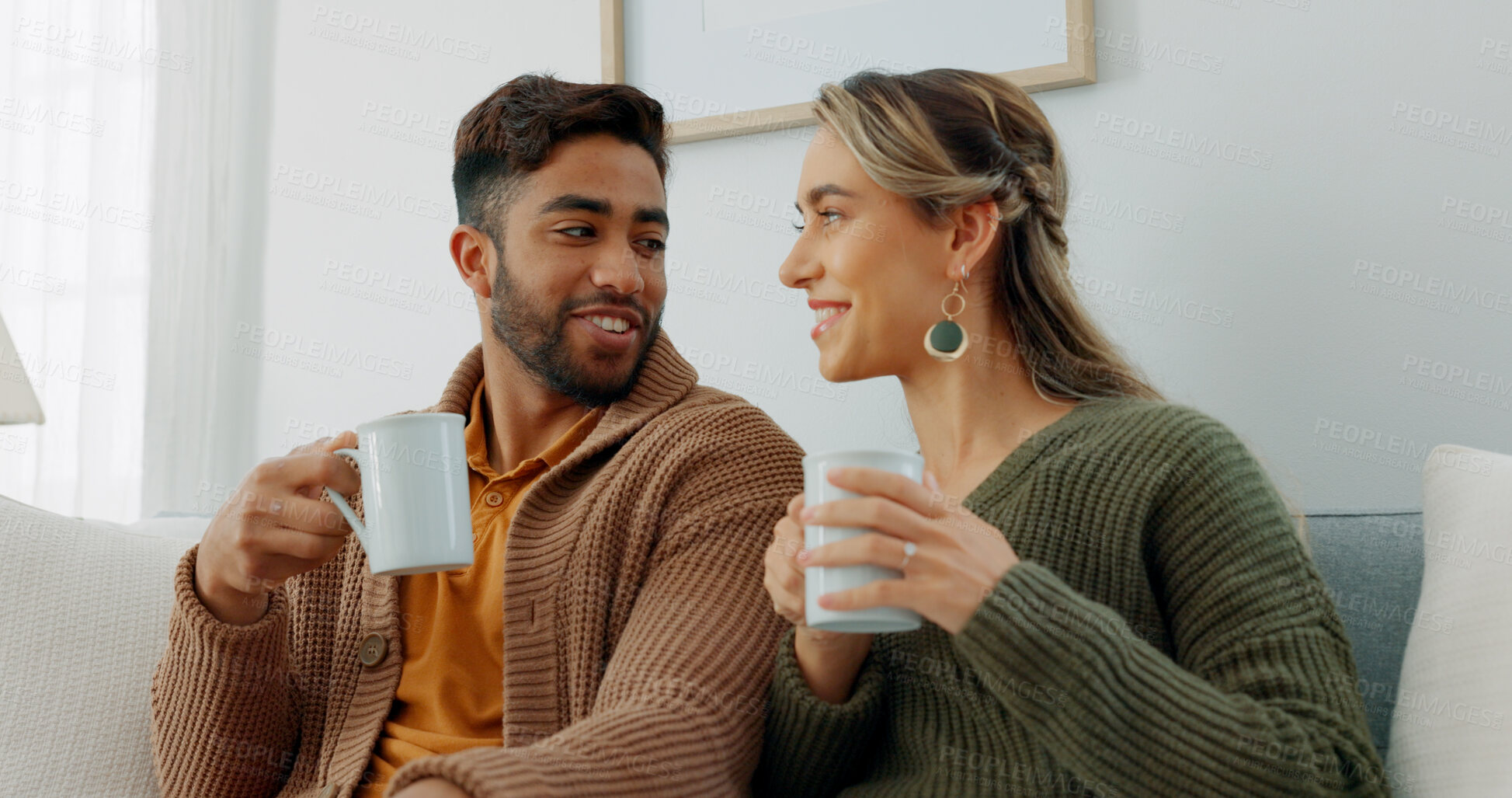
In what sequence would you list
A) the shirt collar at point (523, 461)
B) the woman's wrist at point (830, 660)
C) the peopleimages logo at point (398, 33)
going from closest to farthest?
the woman's wrist at point (830, 660), the shirt collar at point (523, 461), the peopleimages logo at point (398, 33)

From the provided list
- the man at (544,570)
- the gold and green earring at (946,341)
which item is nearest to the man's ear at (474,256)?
the man at (544,570)

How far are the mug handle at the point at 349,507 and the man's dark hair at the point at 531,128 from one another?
18.8 inches

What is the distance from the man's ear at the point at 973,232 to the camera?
1.28 m

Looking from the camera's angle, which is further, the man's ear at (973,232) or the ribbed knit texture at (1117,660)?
the man's ear at (973,232)

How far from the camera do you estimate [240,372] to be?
221 cm

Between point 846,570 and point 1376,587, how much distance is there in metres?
0.67

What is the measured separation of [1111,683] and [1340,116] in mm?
821

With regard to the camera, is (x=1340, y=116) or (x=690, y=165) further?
(x=690, y=165)

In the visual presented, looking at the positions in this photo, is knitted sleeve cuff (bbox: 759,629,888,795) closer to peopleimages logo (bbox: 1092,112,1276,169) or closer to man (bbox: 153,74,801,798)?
man (bbox: 153,74,801,798)

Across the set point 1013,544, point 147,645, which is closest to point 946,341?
point 1013,544

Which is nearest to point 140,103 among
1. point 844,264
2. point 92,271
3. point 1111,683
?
point 92,271

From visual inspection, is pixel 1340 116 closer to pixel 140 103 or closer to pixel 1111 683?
pixel 1111 683

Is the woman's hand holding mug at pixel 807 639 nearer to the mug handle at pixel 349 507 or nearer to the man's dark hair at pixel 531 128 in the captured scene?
the mug handle at pixel 349 507

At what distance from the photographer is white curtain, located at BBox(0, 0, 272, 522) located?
86.4 inches
